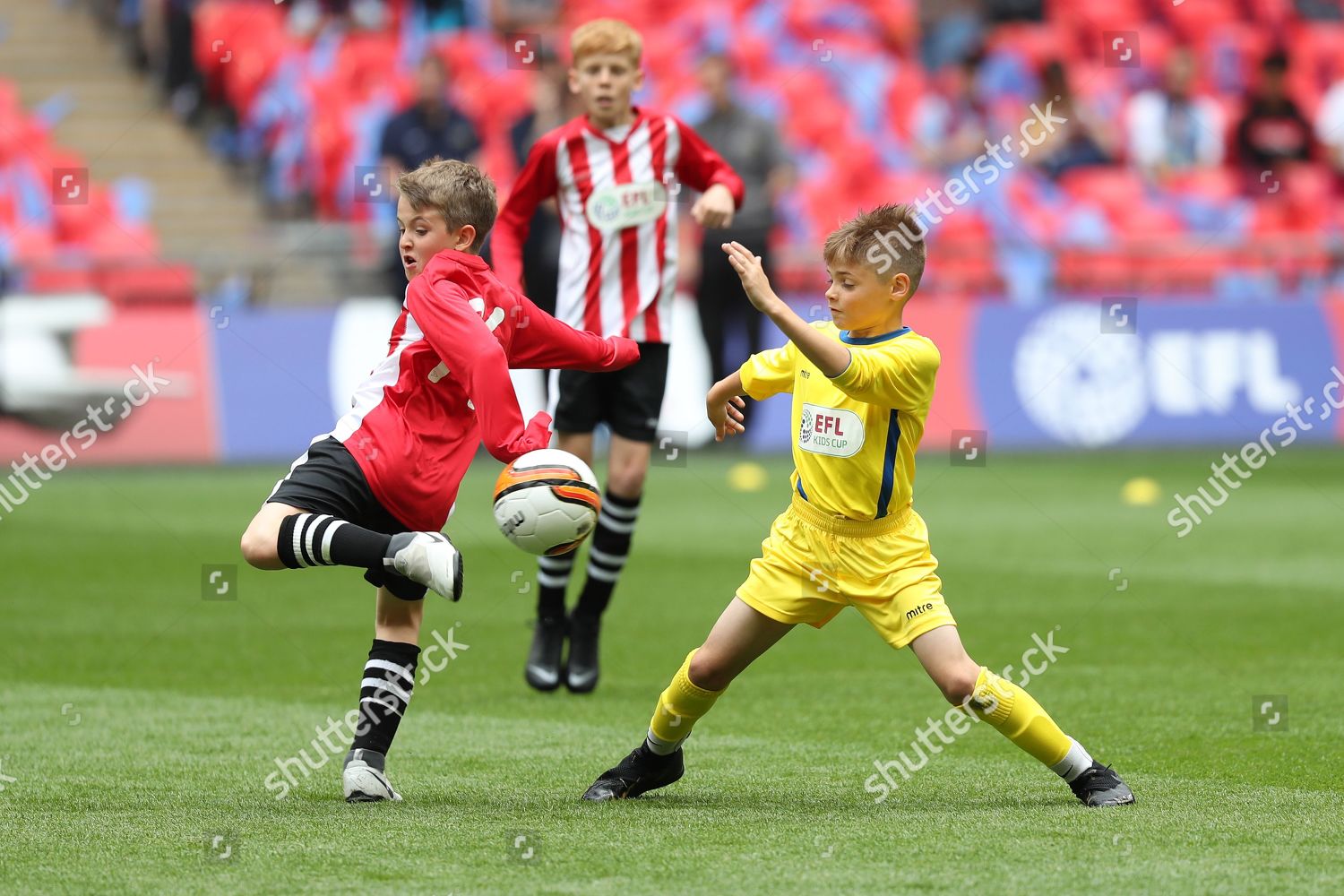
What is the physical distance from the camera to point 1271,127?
61.4 ft

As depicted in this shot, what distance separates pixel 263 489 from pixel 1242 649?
7.42 meters

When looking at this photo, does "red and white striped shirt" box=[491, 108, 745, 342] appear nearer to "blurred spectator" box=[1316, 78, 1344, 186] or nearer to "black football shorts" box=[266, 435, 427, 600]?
"black football shorts" box=[266, 435, 427, 600]

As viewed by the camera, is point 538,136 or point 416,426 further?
point 538,136

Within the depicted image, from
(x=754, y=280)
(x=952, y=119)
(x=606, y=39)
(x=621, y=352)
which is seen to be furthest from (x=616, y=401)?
(x=952, y=119)

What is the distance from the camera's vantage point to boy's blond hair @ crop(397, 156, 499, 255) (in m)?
4.84

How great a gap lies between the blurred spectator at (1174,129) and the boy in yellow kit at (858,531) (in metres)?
15.2

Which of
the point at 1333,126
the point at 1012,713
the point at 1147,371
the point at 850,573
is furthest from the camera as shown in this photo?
the point at 1333,126

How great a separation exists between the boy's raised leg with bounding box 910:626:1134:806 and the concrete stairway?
1227cm

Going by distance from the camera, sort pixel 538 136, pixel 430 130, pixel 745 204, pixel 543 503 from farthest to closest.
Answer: pixel 745 204
pixel 430 130
pixel 538 136
pixel 543 503

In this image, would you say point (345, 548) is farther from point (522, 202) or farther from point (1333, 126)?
point (1333, 126)

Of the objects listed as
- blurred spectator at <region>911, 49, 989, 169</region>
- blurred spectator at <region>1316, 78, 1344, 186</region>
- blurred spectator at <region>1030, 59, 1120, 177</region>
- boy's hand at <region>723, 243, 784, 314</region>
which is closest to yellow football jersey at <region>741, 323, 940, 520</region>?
boy's hand at <region>723, 243, 784, 314</region>

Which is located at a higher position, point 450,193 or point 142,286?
point 450,193

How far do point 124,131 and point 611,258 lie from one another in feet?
40.4

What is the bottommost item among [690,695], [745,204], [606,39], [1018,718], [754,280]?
[745,204]
